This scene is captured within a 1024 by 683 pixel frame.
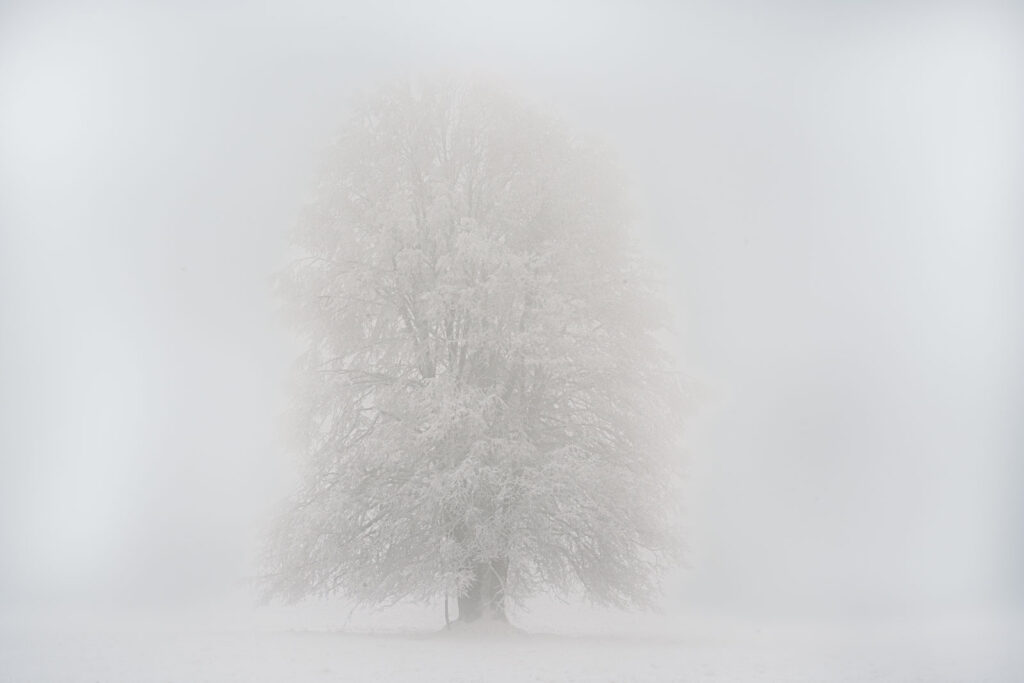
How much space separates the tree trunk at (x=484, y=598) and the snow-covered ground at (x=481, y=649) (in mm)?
340

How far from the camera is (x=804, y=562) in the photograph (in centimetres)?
1075

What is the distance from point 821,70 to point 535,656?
645cm

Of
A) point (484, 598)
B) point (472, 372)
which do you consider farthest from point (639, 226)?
point (484, 598)

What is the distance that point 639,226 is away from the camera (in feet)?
30.5

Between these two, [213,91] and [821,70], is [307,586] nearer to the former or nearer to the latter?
[213,91]

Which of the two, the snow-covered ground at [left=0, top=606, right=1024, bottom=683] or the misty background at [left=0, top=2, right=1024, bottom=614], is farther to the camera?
the misty background at [left=0, top=2, right=1024, bottom=614]

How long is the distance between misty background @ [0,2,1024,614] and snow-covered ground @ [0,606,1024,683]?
0.52 meters

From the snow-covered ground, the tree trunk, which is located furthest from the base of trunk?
the snow-covered ground

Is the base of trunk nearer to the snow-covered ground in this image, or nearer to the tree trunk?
the tree trunk

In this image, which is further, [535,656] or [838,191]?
[838,191]

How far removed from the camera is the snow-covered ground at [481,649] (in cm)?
653

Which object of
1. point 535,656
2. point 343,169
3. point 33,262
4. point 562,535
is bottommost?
point 535,656

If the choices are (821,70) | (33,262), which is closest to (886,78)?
(821,70)

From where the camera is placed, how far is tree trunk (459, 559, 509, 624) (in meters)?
8.33
